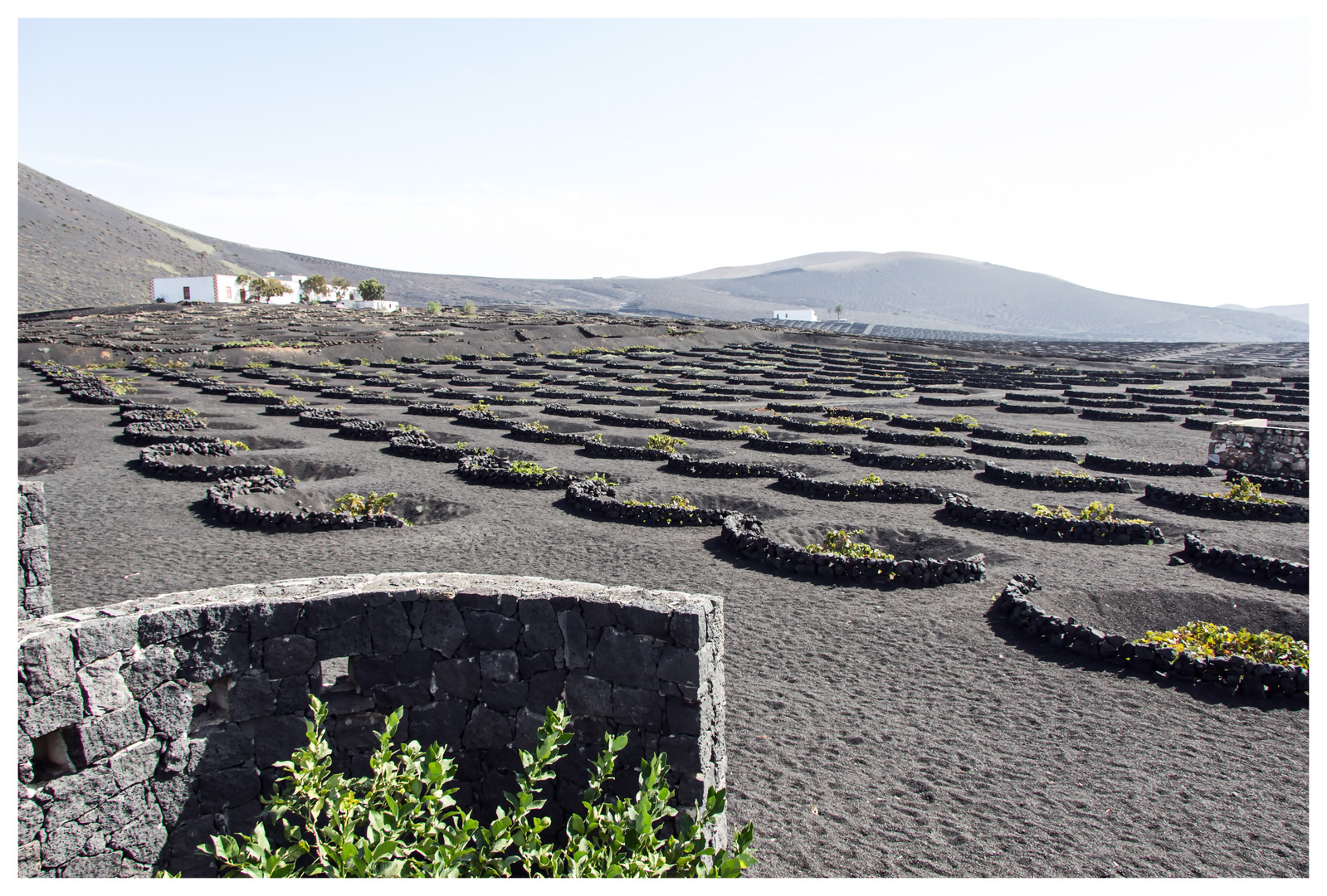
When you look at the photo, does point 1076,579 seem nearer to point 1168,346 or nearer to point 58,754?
point 58,754

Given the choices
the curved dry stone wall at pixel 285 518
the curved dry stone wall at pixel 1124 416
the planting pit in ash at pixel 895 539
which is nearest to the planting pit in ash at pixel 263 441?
the curved dry stone wall at pixel 285 518

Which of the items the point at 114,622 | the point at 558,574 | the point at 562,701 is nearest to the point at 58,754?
the point at 114,622

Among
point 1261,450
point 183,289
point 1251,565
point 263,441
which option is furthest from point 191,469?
point 183,289

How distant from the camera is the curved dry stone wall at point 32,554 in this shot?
732cm

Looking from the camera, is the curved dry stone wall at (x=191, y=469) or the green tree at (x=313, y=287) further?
the green tree at (x=313, y=287)

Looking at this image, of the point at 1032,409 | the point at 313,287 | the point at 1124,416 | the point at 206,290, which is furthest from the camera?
the point at 313,287

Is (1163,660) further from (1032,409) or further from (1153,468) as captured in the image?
(1032,409)

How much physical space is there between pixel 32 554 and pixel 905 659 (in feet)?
30.3

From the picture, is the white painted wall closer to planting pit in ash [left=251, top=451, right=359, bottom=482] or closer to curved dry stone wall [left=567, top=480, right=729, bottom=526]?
planting pit in ash [left=251, top=451, right=359, bottom=482]

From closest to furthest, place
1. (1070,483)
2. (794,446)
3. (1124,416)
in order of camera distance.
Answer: (1070,483) → (794,446) → (1124,416)

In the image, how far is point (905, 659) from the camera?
9.48m

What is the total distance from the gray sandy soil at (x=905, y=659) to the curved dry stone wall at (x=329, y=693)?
1663mm

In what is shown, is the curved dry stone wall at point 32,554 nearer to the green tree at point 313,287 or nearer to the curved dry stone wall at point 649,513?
the curved dry stone wall at point 649,513

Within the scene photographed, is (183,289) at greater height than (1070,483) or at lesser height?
greater
